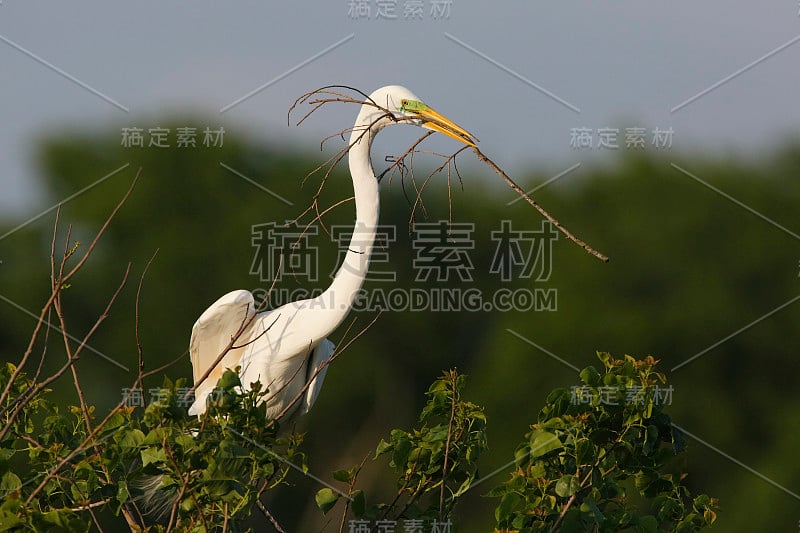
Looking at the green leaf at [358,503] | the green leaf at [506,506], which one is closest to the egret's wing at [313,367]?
the green leaf at [358,503]

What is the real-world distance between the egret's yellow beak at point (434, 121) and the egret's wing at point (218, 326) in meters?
0.76

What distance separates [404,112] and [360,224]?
361 mm

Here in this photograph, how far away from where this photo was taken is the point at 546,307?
12992 mm

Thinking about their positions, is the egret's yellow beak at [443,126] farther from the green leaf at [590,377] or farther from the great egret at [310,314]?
the green leaf at [590,377]

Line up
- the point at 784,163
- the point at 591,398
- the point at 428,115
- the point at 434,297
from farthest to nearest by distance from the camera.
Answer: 1. the point at 784,163
2. the point at 434,297
3. the point at 428,115
4. the point at 591,398

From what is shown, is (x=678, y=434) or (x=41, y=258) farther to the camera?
(x=41, y=258)

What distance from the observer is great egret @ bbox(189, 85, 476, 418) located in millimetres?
3393

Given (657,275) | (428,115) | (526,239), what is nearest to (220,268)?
(526,239)

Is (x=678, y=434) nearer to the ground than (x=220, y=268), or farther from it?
farther from it

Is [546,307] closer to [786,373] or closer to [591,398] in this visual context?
[786,373]

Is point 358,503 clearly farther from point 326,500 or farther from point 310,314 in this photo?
point 310,314

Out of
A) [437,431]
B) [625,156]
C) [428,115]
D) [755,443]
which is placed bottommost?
[755,443]

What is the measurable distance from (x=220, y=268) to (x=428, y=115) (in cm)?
1025

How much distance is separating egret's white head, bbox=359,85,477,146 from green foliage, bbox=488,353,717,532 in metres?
1.03
